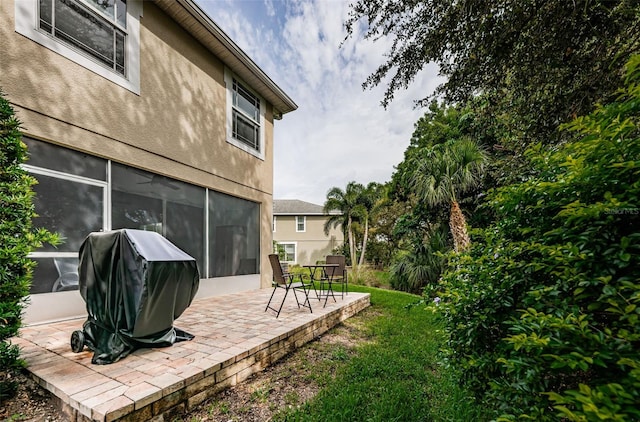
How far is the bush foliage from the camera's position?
992mm

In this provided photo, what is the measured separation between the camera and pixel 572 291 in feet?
4.43

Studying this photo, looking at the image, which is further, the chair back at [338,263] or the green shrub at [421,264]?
the green shrub at [421,264]

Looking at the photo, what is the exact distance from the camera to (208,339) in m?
3.64

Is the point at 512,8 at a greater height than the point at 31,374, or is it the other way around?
the point at 512,8

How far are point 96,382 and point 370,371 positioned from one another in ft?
8.98

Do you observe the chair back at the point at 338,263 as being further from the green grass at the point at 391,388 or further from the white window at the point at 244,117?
the white window at the point at 244,117

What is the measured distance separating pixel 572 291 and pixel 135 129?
6420 millimetres

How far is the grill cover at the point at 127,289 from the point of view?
9.62ft

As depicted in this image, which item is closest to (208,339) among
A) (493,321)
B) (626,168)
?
(493,321)

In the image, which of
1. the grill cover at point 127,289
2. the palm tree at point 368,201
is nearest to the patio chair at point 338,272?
the grill cover at point 127,289

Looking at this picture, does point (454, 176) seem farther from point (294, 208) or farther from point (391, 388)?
point (294, 208)

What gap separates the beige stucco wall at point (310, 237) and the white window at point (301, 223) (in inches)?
9.6

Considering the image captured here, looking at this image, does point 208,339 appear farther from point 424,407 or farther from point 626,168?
point 626,168

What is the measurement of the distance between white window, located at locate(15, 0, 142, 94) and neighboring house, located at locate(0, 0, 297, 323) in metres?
0.02
